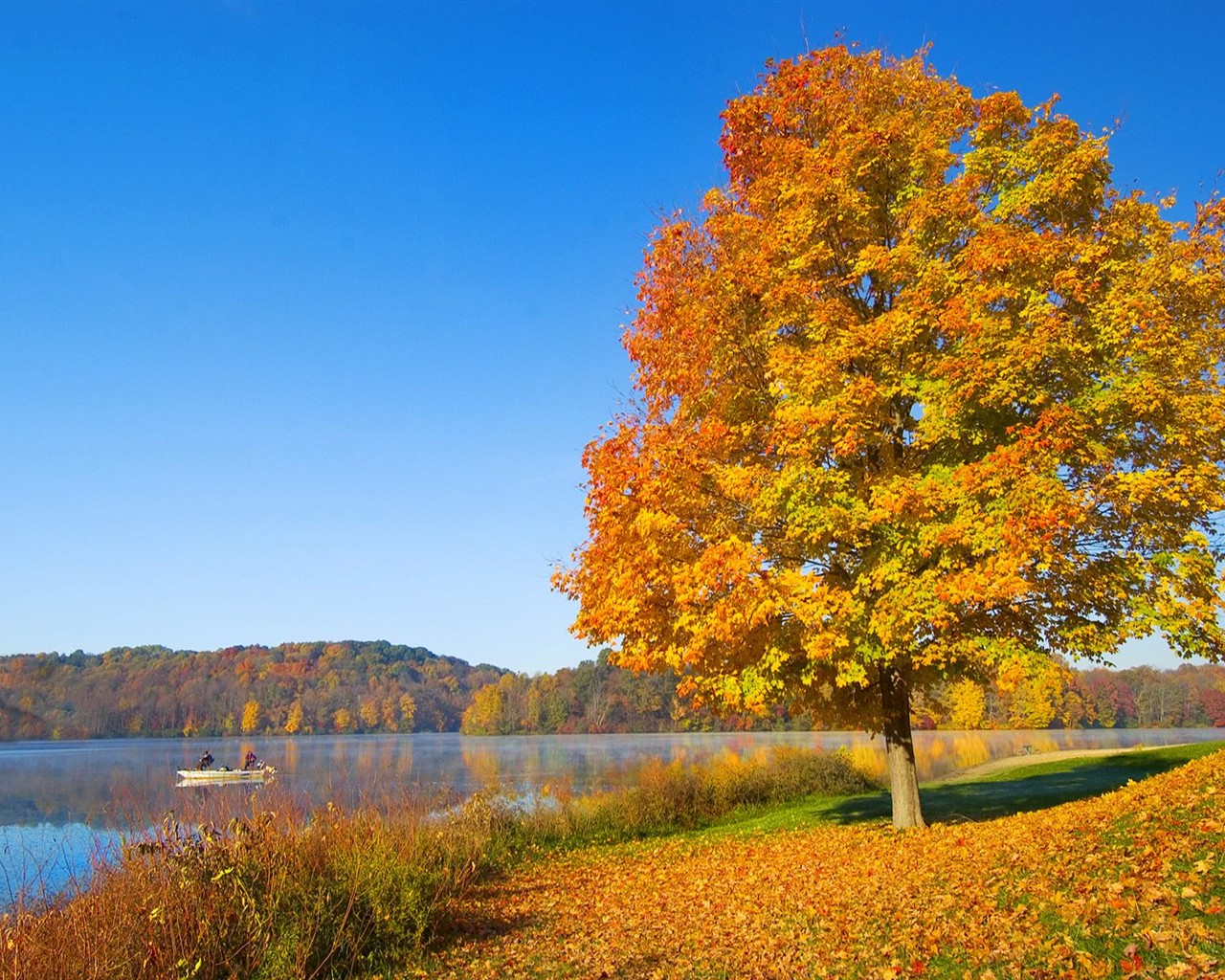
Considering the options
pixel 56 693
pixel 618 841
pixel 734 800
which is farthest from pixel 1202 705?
pixel 56 693

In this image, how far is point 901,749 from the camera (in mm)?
14641

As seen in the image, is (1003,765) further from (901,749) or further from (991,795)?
(901,749)

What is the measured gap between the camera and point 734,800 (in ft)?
80.1

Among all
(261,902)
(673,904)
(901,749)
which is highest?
(901,749)

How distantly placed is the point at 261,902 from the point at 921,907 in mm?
6780

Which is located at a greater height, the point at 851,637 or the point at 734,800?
the point at 851,637

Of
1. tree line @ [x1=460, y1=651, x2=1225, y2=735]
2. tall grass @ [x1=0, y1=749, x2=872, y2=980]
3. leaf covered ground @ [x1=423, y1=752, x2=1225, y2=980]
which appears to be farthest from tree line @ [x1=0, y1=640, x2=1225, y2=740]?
tall grass @ [x1=0, y1=749, x2=872, y2=980]

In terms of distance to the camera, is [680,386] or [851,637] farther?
[680,386]

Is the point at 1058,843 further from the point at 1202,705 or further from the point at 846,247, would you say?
the point at 1202,705

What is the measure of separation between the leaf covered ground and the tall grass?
2.21 ft

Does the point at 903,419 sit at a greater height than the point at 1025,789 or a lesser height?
greater

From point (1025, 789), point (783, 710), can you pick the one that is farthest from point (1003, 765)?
point (783, 710)

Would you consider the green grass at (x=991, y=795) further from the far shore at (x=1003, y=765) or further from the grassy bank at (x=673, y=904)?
the grassy bank at (x=673, y=904)

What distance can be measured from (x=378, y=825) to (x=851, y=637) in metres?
7.07
